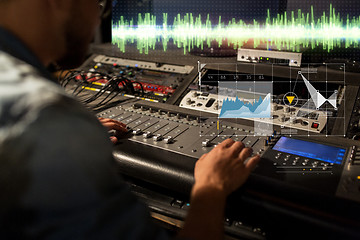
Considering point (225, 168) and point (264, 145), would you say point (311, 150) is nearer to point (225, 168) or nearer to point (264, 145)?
point (264, 145)

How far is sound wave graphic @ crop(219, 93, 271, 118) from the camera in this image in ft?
4.84

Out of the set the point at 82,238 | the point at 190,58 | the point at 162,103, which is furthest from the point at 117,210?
the point at 190,58

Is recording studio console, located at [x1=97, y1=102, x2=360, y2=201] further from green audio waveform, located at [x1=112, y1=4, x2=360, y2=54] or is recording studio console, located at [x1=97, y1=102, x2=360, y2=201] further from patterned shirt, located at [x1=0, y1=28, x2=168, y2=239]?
patterned shirt, located at [x1=0, y1=28, x2=168, y2=239]

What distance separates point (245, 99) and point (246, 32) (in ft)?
1.44

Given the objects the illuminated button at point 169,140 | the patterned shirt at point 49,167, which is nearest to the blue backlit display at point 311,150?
the illuminated button at point 169,140

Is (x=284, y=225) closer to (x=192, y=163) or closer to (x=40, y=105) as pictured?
(x=192, y=163)

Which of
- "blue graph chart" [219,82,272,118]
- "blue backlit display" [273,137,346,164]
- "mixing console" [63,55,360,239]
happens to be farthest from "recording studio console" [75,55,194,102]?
"blue backlit display" [273,137,346,164]

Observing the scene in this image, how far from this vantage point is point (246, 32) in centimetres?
182

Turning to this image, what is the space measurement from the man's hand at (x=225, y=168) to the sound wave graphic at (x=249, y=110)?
0.37 m

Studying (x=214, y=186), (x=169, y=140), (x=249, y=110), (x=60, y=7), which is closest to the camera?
(x=60, y=7)

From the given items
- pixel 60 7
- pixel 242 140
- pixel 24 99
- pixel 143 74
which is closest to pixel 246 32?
pixel 143 74

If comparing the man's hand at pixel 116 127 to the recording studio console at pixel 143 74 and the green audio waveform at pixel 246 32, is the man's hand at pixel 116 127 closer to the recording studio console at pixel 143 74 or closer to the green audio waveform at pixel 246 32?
the recording studio console at pixel 143 74

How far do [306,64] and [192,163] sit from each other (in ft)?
2.56

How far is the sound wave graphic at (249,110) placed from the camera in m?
1.47
